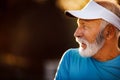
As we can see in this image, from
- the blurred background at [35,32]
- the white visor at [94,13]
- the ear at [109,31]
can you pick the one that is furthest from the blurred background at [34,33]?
the white visor at [94,13]

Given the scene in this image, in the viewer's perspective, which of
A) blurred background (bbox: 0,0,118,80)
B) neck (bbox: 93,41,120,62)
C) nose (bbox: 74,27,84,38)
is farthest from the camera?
blurred background (bbox: 0,0,118,80)

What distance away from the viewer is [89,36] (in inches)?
141

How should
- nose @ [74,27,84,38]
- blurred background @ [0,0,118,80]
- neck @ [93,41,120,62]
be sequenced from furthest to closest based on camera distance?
blurred background @ [0,0,118,80], neck @ [93,41,120,62], nose @ [74,27,84,38]

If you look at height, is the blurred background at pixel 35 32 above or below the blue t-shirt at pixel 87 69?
below

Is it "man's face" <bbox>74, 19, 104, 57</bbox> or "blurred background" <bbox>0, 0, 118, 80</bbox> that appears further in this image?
"blurred background" <bbox>0, 0, 118, 80</bbox>

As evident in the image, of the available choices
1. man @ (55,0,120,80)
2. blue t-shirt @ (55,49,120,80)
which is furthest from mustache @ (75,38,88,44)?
blue t-shirt @ (55,49,120,80)

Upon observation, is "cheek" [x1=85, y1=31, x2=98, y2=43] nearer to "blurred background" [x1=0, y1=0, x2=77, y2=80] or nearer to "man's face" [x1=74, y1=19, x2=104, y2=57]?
"man's face" [x1=74, y1=19, x2=104, y2=57]

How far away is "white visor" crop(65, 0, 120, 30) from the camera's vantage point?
11.6 feet

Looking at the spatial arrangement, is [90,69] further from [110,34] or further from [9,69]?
[9,69]

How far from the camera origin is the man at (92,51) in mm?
3559

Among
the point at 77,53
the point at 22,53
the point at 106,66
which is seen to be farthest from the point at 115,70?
the point at 22,53

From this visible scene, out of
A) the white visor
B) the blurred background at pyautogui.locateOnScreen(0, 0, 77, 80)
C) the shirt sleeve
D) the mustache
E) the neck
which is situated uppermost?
the white visor

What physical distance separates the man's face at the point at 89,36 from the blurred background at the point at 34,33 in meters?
11.5

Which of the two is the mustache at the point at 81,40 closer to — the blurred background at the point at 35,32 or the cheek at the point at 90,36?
the cheek at the point at 90,36
